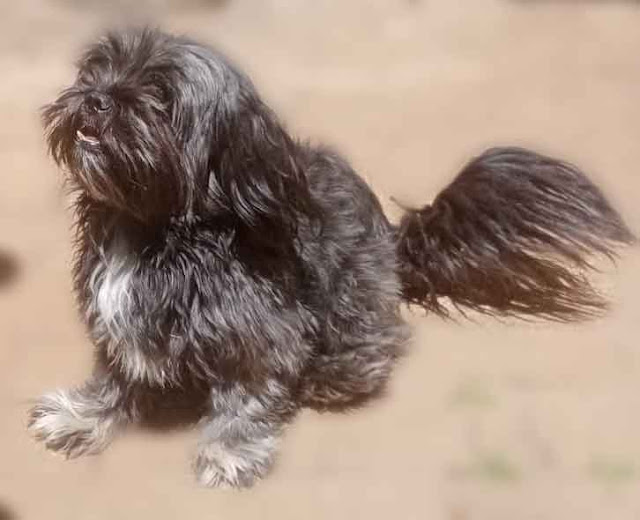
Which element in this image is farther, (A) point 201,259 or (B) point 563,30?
(B) point 563,30

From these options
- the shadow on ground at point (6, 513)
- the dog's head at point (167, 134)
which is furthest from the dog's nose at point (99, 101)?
the shadow on ground at point (6, 513)

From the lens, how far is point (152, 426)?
153 centimetres

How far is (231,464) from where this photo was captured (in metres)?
1.45

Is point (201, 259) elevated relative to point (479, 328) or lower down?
elevated

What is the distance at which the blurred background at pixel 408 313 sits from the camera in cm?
146

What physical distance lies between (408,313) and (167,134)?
1.92ft

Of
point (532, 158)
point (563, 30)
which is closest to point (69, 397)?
point (532, 158)

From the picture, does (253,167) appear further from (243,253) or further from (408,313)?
(408,313)

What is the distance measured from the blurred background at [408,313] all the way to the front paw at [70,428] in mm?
21

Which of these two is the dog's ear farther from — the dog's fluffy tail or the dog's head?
the dog's fluffy tail

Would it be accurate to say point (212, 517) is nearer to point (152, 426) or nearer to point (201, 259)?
point (152, 426)

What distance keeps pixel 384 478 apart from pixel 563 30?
4.17ft

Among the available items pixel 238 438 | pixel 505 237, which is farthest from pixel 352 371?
pixel 505 237

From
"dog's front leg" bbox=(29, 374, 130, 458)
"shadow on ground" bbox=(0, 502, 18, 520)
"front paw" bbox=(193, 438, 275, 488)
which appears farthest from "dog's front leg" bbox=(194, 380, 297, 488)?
"shadow on ground" bbox=(0, 502, 18, 520)
